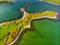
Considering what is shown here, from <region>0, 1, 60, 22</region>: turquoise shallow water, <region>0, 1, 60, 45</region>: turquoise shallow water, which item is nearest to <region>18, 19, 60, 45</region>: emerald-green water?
<region>0, 1, 60, 45</region>: turquoise shallow water

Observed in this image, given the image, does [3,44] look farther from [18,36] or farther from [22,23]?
[22,23]

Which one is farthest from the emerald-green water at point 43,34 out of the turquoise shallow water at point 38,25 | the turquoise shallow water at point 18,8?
the turquoise shallow water at point 18,8

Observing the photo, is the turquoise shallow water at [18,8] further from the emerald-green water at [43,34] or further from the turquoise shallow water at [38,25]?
the emerald-green water at [43,34]

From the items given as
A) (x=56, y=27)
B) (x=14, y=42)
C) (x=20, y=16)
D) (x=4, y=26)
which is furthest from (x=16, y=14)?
(x=56, y=27)

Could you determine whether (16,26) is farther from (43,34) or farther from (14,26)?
(43,34)

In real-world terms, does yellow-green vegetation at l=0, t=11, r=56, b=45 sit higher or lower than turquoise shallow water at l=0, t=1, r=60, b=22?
lower

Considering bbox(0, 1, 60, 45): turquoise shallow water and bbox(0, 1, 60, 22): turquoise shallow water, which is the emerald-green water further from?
bbox(0, 1, 60, 22): turquoise shallow water
